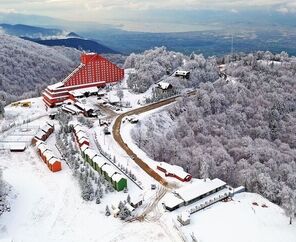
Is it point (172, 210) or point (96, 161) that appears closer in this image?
point (172, 210)

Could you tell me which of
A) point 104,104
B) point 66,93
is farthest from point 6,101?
point 104,104

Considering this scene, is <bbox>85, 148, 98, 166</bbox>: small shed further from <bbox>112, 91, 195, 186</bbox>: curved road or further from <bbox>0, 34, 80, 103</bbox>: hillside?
<bbox>0, 34, 80, 103</bbox>: hillside

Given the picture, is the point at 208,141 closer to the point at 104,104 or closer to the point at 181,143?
the point at 181,143

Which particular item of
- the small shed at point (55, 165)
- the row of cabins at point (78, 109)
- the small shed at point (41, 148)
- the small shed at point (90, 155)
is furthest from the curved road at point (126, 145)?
the small shed at point (41, 148)

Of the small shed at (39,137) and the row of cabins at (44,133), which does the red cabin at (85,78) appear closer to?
the row of cabins at (44,133)

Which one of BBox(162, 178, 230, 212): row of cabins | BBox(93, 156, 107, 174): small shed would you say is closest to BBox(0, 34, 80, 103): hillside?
BBox(93, 156, 107, 174): small shed

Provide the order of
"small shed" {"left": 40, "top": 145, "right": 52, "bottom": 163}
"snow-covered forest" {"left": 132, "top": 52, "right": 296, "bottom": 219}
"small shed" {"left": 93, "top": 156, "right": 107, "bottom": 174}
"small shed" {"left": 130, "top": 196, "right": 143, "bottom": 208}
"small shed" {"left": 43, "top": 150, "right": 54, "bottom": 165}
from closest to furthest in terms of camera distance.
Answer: "small shed" {"left": 130, "top": 196, "right": 143, "bottom": 208}, "small shed" {"left": 93, "top": 156, "right": 107, "bottom": 174}, "small shed" {"left": 43, "top": 150, "right": 54, "bottom": 165}, "small shed" {"left": 40, "top": 145, "right": 52, "bottom": 163}, "snow-covered forest" {"left": 132, "top": 52, "right": 296, "bottom": 219}
